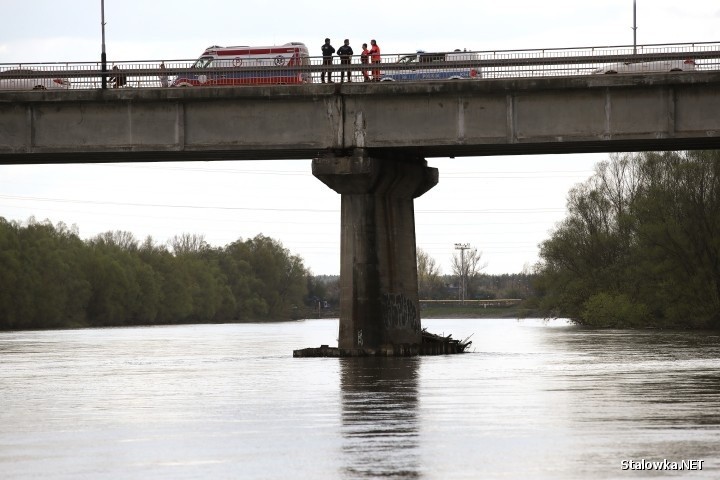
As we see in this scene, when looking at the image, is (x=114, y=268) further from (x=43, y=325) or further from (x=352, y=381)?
→ (x=352, y=381)

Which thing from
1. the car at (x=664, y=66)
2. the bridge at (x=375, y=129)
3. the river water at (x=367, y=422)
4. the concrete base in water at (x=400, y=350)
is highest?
the car at (x=664, y=66)

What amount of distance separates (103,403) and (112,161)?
75.9 feet

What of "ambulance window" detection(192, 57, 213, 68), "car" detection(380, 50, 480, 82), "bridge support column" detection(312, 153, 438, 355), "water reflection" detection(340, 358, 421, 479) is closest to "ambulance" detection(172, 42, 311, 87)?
"ambulance window" detection(192, 57, 213, 68)

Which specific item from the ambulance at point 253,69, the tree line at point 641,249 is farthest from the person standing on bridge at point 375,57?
the tree line at point 641,249

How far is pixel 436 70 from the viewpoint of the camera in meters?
44.9

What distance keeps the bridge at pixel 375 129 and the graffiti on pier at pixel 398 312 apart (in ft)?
0.14

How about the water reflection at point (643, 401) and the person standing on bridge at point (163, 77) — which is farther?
the person standing on bridge at point (163, 77)

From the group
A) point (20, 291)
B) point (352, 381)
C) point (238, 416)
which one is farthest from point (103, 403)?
point (20, 291)

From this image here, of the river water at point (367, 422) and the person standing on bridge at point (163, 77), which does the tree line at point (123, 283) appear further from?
the river water at point (367, 422)

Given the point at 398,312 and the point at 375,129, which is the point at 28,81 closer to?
the point at 375,129

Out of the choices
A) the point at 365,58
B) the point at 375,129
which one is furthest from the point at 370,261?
the point at 365,58

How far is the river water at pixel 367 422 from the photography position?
15.7 metres

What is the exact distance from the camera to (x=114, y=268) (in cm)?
15225

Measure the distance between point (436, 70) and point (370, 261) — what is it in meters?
6.64
